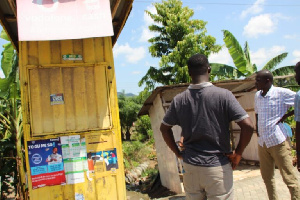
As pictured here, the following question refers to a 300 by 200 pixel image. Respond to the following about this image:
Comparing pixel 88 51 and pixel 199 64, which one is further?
pixel 88 51

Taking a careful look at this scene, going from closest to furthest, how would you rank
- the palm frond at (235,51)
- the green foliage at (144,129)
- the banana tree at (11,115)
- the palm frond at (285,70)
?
the banana tree at (11,115)
the palm frond at (235,51)
the palm frond at (285,70)
the green foliage at (144,129)

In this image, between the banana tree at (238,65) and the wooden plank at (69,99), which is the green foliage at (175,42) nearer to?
the banana tree at (238,65)

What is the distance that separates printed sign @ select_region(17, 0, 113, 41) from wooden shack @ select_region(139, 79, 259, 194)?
3.88 meters

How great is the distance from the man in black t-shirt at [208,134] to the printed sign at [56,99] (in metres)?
2.04

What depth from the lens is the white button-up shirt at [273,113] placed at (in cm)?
368

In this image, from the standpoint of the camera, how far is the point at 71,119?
3.86 m

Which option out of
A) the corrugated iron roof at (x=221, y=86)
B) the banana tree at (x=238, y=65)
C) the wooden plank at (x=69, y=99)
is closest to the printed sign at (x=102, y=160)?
the wooden plank at (x=69, y=99)

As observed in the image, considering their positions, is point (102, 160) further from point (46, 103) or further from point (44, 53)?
point (44, 53)

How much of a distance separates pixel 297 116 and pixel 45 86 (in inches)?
123

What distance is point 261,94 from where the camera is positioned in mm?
3982

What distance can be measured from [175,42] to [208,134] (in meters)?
16.3

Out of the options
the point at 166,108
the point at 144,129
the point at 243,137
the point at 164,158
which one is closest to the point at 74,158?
the point at 243,137

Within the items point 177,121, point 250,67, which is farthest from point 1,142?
point 250,67

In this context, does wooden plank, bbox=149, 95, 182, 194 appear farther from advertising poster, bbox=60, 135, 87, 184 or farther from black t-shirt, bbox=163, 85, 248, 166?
black t-shirt, bbox=163, 85, 248, 166
